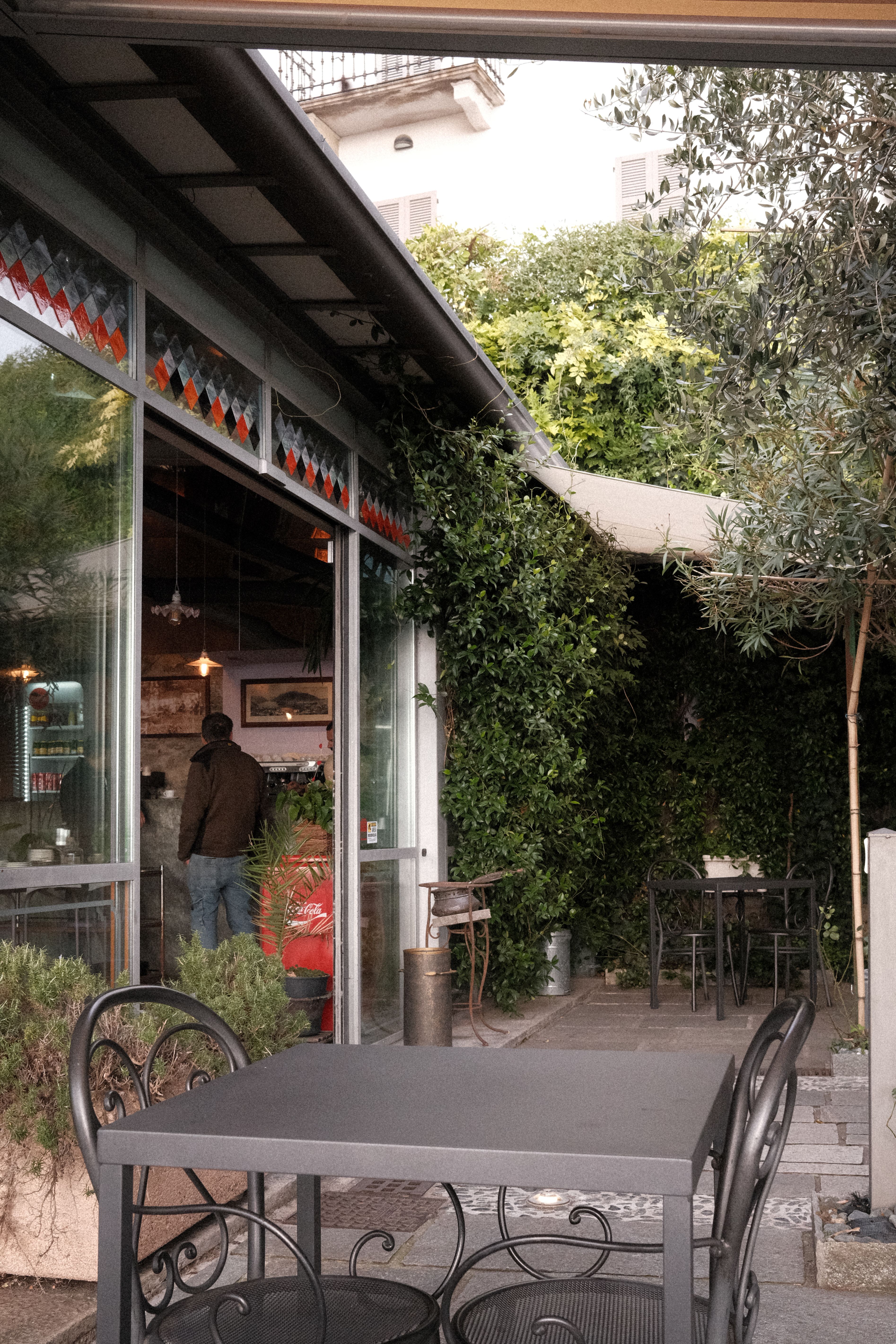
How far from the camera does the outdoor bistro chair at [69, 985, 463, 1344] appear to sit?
5.90ft

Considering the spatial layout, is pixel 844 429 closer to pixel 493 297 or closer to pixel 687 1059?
pixel 687 1059

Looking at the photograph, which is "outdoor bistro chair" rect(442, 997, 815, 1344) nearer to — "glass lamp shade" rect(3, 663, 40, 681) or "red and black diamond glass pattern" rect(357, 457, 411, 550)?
"glass lamp shade" rect(3, 663, 40, 681)

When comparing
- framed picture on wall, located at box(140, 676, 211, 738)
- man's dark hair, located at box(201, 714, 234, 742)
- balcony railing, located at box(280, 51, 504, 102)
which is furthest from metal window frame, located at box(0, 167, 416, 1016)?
balcony railing, located at box(280, 51, 504, 102)

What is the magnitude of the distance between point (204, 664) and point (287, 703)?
5.58ft

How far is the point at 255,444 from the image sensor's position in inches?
201

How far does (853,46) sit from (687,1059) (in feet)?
5.99

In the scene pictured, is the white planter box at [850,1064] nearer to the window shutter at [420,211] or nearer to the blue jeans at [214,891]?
the blue jeans at [214,891]

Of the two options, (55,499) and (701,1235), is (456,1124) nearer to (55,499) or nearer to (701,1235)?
(701,1235)

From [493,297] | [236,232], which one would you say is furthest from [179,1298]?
[493,297]

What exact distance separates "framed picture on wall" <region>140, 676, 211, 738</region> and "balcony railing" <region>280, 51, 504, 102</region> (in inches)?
495

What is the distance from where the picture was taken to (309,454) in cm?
570

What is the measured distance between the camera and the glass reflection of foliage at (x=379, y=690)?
6406 mm

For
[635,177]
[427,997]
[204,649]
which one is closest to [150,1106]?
[427,997]

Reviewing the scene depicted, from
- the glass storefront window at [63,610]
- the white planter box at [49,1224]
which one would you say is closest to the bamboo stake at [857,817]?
the glass storefront window at [63,610]
